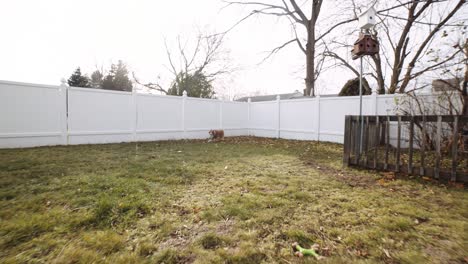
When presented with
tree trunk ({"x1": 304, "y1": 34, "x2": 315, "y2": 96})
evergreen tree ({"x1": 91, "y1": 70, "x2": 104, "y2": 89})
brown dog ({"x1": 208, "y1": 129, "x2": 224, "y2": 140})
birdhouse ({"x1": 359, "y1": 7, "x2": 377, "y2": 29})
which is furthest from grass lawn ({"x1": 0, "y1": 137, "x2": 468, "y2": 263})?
evergreen tree ({"x1": 91, "y1": 70, "x2": 104, "y2": 89})

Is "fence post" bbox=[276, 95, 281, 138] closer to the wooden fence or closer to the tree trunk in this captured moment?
the tree trunk

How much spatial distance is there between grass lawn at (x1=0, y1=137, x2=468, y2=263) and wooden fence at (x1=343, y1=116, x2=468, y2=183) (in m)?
0.27

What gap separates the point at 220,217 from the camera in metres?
2.01

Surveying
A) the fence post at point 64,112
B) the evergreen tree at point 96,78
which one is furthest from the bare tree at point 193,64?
the fence post at point 64,112

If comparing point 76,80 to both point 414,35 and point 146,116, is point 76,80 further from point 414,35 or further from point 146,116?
point 414,35

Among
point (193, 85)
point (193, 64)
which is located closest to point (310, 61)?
point (193, 85)

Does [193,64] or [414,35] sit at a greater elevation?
[193,64]

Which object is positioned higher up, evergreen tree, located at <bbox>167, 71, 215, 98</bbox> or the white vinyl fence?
evergreen tree, located at <bbox>167, 71, 215, 98</bbox>

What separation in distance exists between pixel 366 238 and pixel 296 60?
12780 millimetres

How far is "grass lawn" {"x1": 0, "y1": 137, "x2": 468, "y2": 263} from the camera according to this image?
147cm

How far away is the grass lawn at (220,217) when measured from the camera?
1.47m

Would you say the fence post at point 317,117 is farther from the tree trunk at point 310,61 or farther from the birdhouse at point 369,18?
the birdhouse at point 369,18

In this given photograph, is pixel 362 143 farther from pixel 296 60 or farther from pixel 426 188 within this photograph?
pixel 296 60

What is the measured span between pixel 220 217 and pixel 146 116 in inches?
263
